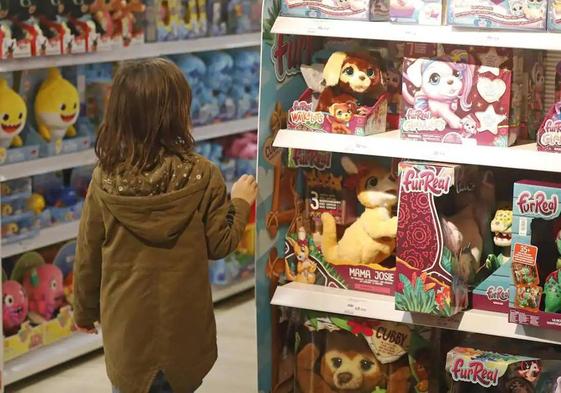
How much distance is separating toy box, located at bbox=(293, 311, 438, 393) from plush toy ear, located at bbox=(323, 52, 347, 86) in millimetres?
685

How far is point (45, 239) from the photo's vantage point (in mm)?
4230

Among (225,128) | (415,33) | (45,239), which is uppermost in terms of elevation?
(415,33)

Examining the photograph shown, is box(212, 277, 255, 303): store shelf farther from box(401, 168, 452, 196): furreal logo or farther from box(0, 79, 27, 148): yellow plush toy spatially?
box(401, 168, 452, 196): furreal logo

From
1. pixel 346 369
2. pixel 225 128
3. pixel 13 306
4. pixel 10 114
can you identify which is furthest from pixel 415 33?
pixel 225 128

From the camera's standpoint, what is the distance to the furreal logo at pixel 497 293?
3012mm

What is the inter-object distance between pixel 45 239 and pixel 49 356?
440mm

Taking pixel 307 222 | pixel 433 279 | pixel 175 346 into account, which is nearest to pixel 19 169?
pixel 307 222

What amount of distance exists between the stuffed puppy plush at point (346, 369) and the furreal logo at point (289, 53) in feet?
2.58

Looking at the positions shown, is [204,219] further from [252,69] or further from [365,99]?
[252,69]

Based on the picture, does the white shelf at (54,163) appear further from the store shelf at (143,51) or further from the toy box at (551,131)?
the toy box at (551,131)

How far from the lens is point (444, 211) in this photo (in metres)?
3.11

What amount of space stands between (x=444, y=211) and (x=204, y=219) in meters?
0.71

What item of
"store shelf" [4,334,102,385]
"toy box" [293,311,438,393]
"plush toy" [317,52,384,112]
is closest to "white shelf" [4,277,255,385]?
"store shelf" [4,334,102,385]

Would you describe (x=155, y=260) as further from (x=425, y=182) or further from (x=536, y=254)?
(x=536, y=254)
